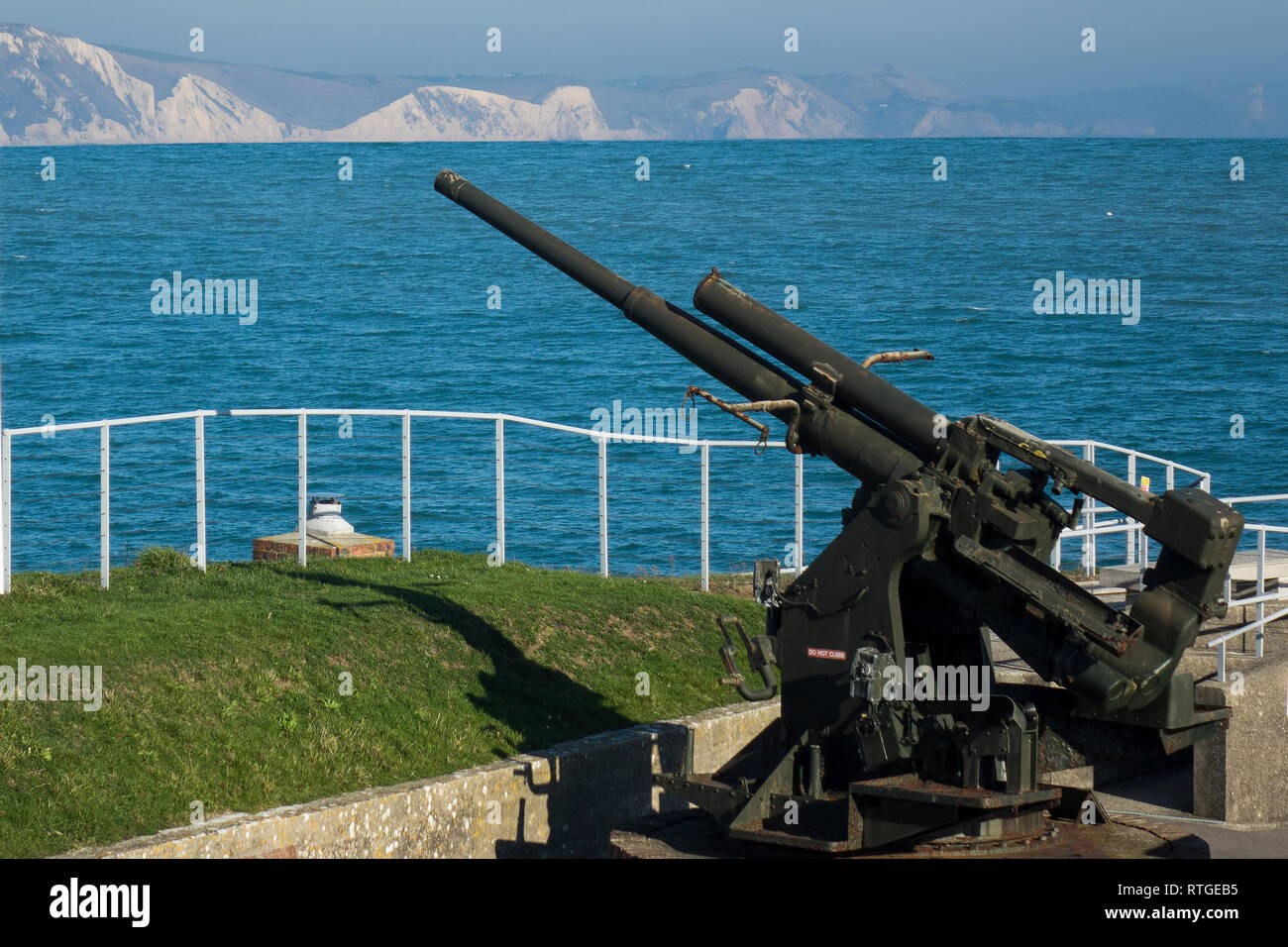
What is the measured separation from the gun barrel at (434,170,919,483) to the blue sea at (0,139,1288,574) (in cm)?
418

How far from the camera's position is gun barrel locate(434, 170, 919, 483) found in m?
9.12

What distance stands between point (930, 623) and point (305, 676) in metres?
4.56

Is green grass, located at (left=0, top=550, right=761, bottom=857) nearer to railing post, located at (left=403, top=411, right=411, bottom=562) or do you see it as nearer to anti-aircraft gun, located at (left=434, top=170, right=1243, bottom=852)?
railing post, located at (left=403, top=411, right=411, bottom=562)

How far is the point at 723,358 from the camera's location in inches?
382

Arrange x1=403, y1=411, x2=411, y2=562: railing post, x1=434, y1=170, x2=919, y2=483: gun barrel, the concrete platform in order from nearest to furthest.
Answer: x1=434, y1=170, x2=919, y2=483: gun barrel
x1=403, y1=411, x2=411, y2=562: railing post
the concrete platform

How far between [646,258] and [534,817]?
243 ft

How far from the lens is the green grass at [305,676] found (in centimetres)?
951

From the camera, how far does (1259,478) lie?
43188 mm

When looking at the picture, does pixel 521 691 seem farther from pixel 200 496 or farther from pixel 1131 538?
pixel 1131 538

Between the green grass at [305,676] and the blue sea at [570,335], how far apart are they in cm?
168
